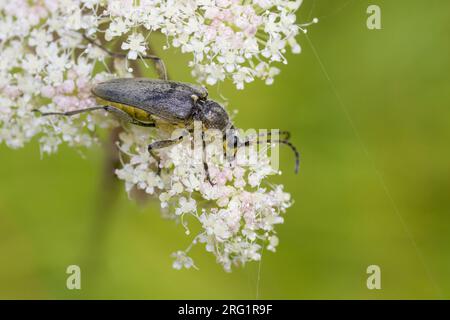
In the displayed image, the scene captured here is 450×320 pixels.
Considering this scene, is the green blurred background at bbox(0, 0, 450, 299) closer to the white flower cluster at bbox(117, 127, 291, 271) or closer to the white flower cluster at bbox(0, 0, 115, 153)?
the white flower cluster at bbox(0, 0, 115, 153)

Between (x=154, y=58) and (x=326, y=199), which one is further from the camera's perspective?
(x=326, y=199)

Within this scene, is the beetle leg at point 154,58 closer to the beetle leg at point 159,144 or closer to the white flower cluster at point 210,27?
the white flower cluster at point 210,27

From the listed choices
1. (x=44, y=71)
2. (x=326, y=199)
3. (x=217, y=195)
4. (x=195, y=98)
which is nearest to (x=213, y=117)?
(x=195, y=98)

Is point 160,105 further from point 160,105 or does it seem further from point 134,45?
point 134,45

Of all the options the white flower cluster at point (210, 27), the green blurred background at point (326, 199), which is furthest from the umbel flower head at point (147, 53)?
the green blurred background at point (326, 199)
